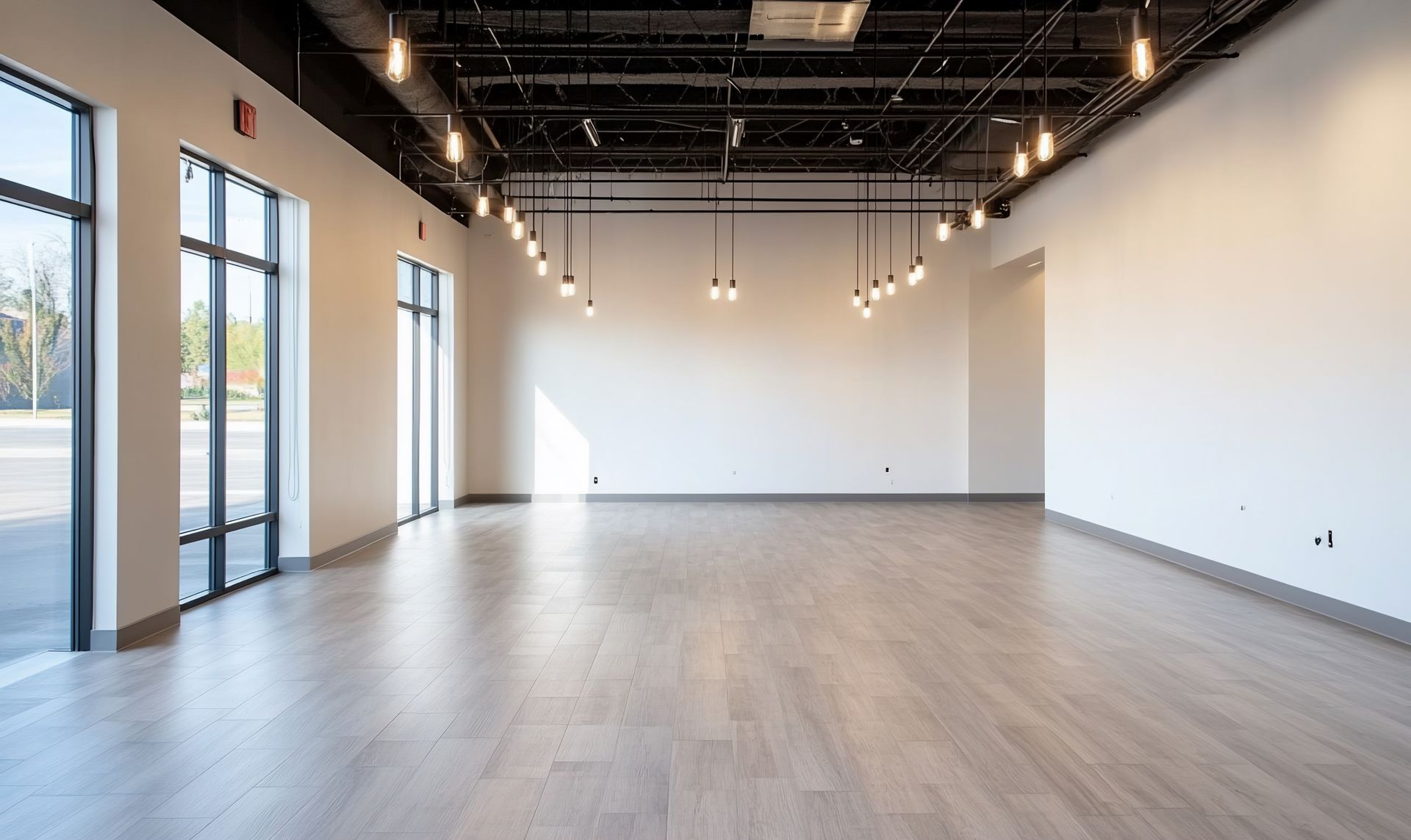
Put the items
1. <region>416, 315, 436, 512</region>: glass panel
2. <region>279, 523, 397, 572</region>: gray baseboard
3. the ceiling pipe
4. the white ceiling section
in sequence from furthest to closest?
1. <region>416, 315, 436, 512</region>: glass panel
2. <region>279, 523, 397, 572</region>: gray baseboard
3. the ceiling pipe
4. the white ceiling section

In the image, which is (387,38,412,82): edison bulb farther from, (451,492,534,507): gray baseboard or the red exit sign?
(451,492,534,507): gray baseboard

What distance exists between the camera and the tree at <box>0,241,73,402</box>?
456 cm

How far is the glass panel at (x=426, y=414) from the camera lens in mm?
11430

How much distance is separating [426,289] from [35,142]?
272 inches

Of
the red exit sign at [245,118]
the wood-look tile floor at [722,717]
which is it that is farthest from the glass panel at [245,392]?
the red exit sign at [245,118]

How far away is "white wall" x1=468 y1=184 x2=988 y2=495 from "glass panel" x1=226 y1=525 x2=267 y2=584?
18.3 ft

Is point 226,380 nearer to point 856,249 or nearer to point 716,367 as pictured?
point 716,367

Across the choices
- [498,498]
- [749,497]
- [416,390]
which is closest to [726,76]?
[416,390]

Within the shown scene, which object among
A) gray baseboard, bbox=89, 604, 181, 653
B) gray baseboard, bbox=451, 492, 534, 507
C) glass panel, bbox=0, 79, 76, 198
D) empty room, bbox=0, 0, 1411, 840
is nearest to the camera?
empty room, bbox=0, 0, 1411, 840

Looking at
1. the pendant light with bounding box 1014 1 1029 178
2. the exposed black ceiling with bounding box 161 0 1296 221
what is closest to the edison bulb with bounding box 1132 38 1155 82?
the pendant light with bounding box 1014 1 1029 178

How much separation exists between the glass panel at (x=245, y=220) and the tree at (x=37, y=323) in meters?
1.85

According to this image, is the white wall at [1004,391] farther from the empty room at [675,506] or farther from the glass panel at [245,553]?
the glass panel at [245,553]

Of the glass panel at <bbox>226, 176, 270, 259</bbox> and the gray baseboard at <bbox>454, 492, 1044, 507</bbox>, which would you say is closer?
the glass panel at <bbox>226, 176, 270, 259</bbox>

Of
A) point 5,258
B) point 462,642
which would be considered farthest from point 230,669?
point 5,258
